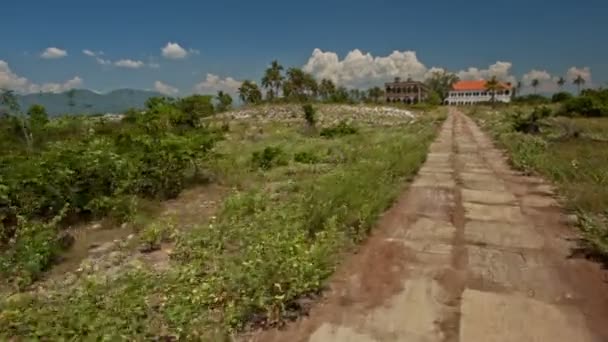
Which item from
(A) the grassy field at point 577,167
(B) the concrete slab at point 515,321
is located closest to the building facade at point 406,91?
(A) the grassy field at point 577,167

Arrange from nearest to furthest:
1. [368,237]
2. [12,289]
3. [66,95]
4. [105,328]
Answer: [105,328] < [12,289] < [368,237] < [66,95]

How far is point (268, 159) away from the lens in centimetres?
1154

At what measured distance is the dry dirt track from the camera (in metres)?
3.43

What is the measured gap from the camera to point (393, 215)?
6820 millimetres

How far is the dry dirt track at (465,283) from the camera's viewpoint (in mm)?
3432

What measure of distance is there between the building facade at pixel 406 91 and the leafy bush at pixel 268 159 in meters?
88.4

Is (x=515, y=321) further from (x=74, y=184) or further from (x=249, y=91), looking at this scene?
(x=249, y=91)

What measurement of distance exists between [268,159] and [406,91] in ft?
303

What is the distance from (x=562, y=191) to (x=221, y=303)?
680 centimetres

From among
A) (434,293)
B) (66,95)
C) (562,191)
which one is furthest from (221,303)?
(66,95)

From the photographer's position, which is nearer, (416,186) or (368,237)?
(368,237)

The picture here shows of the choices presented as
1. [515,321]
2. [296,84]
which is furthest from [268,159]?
[296,84]

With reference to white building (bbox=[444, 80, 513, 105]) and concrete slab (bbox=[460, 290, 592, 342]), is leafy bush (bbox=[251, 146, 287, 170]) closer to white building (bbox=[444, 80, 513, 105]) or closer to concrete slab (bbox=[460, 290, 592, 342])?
concrete slab (bbox=[460, 290, 592, 342])

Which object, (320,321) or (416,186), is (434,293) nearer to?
(320,321)
